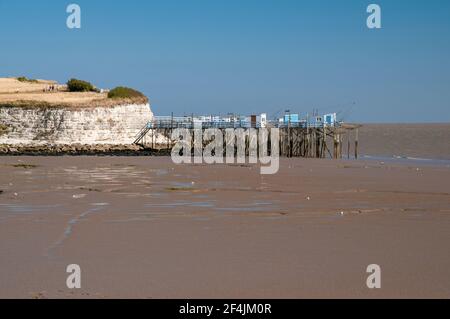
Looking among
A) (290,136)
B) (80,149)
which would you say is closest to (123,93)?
(80,149)

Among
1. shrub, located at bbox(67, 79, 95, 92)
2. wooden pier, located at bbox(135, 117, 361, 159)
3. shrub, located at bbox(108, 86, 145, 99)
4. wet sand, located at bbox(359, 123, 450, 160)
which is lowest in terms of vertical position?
wet sand, located at bbox(359, 123, 450, 160)

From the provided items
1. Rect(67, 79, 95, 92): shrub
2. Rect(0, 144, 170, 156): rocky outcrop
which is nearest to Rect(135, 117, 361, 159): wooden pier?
Rect(0, 144, 170, 156): rocky outcrop

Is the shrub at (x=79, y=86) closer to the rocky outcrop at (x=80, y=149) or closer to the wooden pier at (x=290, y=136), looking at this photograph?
the wooden pier at (x=290, y=136)

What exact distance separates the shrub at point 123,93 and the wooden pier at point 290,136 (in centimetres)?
450

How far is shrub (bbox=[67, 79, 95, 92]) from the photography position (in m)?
75.0

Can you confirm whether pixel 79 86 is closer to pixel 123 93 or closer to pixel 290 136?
pixel 123 93

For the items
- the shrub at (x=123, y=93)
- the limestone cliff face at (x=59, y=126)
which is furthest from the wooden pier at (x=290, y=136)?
the shrub at (x=123, y=93)

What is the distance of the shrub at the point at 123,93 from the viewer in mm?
66650

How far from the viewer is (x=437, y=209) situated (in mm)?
15836

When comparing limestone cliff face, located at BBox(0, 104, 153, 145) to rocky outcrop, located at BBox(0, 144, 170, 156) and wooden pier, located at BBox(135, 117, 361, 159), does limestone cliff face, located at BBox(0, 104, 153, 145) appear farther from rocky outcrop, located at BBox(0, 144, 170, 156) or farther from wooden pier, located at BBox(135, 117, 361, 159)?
rocky outcrop, located at BBox(0, 144, 170, 156)

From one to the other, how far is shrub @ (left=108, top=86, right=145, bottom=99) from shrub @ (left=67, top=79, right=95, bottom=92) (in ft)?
22.6
